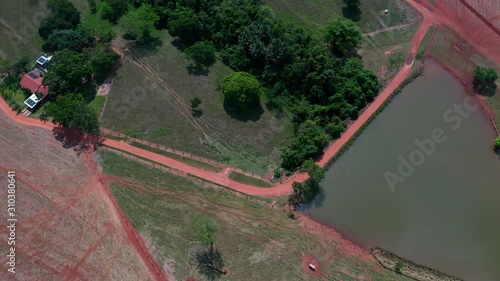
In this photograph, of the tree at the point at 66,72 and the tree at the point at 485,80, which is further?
the tree at the point at 485,80

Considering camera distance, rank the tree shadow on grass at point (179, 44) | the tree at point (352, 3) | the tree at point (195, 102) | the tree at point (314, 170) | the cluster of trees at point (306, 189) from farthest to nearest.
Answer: the tree at point (352, 3) → the tree shadow on grass at point (179, 44) → the tree at point (195, 102) → the cluster of trees at point (306, 189) → the tree at point (314, 170)

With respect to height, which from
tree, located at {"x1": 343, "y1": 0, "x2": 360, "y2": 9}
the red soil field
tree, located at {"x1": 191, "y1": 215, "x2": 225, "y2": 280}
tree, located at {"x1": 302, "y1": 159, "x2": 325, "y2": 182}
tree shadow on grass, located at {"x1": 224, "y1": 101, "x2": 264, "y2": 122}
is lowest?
the red soil field

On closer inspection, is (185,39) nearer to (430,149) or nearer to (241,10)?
(241,10)

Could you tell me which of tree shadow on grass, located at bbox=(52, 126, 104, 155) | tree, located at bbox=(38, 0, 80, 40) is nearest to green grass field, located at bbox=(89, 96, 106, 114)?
tree shadow on grass, located at bbox=(52, 126, 104, 155)

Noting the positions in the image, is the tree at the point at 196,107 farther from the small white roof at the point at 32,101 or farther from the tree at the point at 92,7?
the tree at the point at 92,7

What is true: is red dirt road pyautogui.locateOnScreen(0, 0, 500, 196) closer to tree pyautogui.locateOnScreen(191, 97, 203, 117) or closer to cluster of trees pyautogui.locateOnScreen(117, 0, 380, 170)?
cluster of trees pyautogui.locateOnScreen(117, 0, 380, 170)

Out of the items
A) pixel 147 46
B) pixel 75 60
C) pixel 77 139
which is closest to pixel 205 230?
pixel 77 139

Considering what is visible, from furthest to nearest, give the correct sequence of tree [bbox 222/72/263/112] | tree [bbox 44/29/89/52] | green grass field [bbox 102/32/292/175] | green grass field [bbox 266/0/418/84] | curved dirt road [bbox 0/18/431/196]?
green grass field [bbox 266/0/418/84] → tree [bbox 44/29/89/52] → tree [bbox 222/72/263/112] → green grass field [bbox 102/32/292/175] → curved dirt road [bbox 0/18/431/196]

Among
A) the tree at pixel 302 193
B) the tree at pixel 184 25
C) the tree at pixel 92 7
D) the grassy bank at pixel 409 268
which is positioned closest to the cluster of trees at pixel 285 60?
the tree at pixel 184 25
